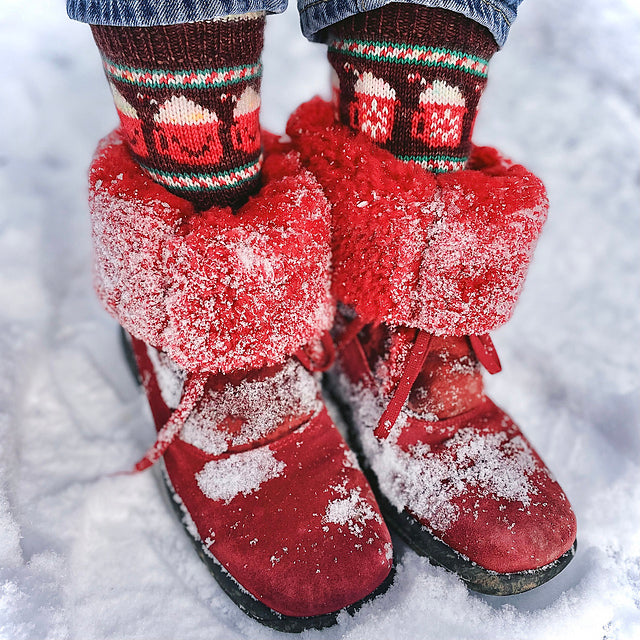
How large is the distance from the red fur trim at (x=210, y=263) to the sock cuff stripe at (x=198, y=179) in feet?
0.05

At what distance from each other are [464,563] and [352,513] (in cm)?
12

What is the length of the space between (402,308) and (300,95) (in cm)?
79

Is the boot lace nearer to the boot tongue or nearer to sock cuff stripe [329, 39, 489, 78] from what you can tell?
the boot tongue

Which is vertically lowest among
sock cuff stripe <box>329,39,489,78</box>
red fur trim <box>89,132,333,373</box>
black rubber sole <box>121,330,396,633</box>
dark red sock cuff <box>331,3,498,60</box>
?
black rubber sole <box>121,330,396,633</box>

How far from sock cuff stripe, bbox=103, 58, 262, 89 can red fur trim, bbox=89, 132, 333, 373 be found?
3.4 inches

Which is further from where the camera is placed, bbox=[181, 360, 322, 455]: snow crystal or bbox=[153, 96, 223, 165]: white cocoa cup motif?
bbox=[181, 360, 322, 455]: snow crystal

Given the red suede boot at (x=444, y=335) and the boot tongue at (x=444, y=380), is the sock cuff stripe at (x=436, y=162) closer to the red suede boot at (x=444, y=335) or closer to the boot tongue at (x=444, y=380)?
the red suede boot at (x=444, y=335)

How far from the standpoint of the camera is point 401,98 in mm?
535

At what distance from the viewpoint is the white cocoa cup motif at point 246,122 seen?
52 cm

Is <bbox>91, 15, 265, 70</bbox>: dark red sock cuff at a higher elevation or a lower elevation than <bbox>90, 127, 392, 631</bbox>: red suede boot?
higher

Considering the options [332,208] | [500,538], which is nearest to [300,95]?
[332,208]

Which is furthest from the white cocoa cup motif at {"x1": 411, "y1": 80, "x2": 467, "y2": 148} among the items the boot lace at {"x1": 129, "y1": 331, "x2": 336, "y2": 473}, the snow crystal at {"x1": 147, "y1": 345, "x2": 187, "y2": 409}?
the snow crystal at {"x1": 147, "y1": 345, "x2": 187, "y2": 409}

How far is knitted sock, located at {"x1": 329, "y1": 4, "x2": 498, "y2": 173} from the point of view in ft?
1.67

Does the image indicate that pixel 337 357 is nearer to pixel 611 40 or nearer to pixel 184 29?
pixel 184 29
